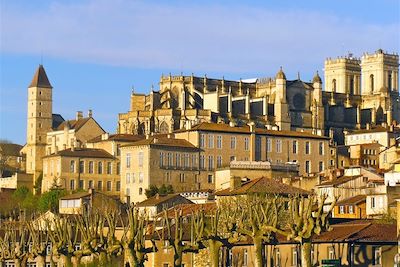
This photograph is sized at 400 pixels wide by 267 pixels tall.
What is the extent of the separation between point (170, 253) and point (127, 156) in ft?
147

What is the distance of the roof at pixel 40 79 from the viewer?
158 metres

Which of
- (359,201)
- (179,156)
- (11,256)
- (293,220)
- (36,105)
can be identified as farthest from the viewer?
(36,105)

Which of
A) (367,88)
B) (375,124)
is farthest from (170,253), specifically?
(367,88)

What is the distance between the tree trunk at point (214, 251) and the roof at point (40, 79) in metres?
91.9

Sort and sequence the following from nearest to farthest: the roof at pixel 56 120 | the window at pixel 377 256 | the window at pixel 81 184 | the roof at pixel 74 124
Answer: the window at pixel 377 256 → the window at pixel 81 184 → the roof at pixel 74 124 → the roof at pixel 56 120

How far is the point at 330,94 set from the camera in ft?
517

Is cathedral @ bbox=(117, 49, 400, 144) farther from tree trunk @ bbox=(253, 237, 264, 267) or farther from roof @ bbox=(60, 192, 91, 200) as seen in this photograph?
tree trunk @ bbox=(253, 237, 264, 267)

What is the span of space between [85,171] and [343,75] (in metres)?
60.9

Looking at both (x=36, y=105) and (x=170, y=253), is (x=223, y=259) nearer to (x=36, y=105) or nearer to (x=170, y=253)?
(x=170, y=253)

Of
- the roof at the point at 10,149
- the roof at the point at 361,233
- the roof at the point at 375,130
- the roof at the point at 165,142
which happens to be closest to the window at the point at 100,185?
the roof at the point at 165,142

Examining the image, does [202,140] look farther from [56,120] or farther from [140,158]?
[56,120]

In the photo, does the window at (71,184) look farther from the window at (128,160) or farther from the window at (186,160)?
the window at (186,160)

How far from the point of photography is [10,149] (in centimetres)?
16662

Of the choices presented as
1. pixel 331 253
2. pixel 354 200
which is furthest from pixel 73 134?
pixel 331 253
